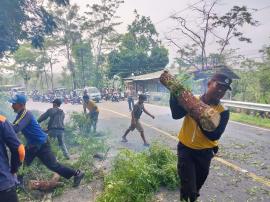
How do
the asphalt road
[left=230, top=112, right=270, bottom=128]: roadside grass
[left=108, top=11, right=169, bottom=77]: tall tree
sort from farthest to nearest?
[left=108, top=11, right=169, bottom=77]: tall tree
[left=230, top=112, right=270, bottom=128]: roadside grass
the asphalt road

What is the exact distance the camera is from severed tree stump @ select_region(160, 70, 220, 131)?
3.58m

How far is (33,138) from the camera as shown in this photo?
5.82 meters

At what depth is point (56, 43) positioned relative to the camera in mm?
55562

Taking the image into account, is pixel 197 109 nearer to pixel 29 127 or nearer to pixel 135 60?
pixel 29 127

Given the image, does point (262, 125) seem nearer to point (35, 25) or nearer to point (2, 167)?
point (35, 25)

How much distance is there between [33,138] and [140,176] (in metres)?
2.04

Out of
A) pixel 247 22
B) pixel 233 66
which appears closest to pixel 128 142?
pixel 247 22

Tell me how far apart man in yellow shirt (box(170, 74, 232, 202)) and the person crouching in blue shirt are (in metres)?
2.81

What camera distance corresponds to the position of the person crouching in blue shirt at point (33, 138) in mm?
5449

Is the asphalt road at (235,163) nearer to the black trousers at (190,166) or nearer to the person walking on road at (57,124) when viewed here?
the person walking on road at (57,124)

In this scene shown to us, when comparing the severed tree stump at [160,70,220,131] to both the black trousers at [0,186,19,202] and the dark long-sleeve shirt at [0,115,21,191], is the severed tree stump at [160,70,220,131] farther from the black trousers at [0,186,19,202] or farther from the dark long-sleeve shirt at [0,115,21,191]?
the black trousers at [0,186,19,202]

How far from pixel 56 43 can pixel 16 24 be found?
44344mm

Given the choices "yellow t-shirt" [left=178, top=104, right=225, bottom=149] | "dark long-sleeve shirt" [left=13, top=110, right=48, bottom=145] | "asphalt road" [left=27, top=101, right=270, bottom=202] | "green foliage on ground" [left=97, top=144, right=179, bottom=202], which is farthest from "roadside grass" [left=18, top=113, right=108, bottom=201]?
"yellow t-shirt" [left=178, top=104, right=225, bottom=149]

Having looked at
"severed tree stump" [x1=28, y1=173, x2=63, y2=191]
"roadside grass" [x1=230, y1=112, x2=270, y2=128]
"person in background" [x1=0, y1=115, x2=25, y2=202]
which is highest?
"person in background" [x1=0, y1=115, x2=25, y2=202]
